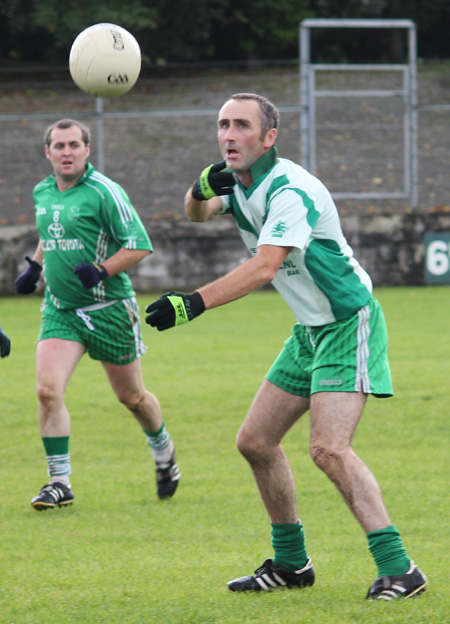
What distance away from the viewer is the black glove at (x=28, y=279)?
7105 mm

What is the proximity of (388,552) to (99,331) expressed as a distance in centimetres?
303

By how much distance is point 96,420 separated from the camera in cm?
902

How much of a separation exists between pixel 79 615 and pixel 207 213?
1.93 meters

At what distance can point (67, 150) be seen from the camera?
22.4 feet

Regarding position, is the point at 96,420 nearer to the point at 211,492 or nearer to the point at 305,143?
the point at 211,492

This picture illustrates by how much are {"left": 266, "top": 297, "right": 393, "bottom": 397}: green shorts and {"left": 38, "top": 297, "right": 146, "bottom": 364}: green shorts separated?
7.13ft

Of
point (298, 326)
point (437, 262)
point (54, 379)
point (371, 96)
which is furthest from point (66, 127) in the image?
point (371, 96)

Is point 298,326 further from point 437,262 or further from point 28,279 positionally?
point 437,262

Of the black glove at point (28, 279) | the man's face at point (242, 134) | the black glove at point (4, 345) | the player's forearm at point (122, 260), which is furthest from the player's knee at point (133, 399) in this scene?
the man's face at point (242, 134)

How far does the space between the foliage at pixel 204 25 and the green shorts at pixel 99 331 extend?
84.3ft

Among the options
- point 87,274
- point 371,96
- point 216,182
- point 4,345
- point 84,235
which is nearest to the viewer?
point 216,182

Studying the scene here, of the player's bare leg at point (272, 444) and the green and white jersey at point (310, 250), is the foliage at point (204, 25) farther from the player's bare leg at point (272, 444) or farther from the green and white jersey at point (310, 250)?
the player's bare leg at point (272, 444)

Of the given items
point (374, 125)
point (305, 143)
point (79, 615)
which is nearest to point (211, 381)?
point (79, 615)

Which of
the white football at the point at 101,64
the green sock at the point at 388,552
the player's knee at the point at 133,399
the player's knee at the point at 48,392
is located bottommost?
the green sock at the point at 388,552
